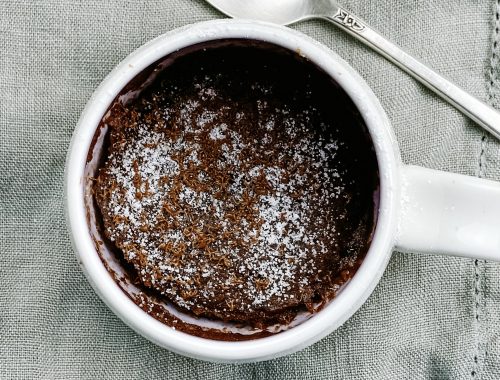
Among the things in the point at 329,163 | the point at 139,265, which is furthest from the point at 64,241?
the point at 329,163

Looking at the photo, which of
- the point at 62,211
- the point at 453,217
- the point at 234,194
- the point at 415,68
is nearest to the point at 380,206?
the point at 453,217

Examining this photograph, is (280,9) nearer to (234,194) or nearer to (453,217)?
(234,194)

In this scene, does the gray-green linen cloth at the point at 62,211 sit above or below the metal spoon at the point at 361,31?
below

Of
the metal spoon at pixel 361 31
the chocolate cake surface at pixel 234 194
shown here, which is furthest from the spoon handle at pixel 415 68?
the chocolate cake surface at pixel 234 194

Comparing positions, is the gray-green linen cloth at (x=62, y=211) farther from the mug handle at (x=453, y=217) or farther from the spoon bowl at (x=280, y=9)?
the mug handle at (x=453, y=217)

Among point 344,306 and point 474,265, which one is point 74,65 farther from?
point 474,265
